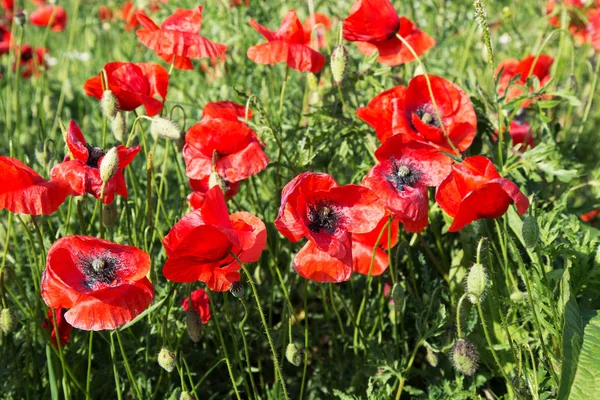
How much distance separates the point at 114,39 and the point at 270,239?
3.57 metres

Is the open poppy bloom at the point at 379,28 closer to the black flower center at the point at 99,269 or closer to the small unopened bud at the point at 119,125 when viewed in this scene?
the small unopened bud at the point at 119,125

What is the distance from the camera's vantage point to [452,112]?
84.1 inches

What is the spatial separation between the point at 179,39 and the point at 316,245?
0.82 metres

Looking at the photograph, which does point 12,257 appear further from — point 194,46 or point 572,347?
point 572,347

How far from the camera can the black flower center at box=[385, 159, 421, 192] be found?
187 cm

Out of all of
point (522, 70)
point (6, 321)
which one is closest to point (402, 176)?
point (6, 321)

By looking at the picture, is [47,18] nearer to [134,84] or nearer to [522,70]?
[134,84]

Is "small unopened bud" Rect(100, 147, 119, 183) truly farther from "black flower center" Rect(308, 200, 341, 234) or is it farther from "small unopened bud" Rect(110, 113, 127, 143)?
"black flower center" Rect(308, 200, 341, 234)

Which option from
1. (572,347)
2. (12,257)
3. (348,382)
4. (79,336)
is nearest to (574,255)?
(572,347)

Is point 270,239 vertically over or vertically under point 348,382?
over

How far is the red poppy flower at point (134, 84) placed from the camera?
2035 mm

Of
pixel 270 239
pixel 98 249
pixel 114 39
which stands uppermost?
pixel 98 249

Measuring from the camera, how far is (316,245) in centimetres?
169

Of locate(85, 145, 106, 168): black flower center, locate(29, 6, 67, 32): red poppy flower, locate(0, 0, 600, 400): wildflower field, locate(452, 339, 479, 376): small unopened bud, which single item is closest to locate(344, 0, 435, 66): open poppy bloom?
locate(0, 0, 600, 400): wildflower field
